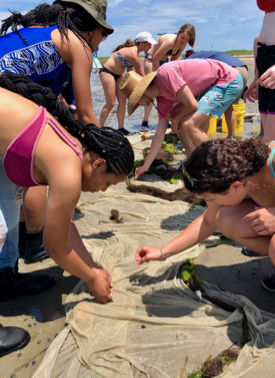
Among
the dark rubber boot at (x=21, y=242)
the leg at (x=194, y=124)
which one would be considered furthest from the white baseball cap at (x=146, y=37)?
the dark rubber boot at (x=21, y=242)

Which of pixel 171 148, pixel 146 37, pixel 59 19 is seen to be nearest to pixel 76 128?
pixel 59 19

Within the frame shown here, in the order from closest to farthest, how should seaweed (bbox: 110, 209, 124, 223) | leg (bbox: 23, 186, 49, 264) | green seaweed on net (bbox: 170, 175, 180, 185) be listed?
leg (bbox: 23, 186, 49, 264) < seaweed (bbox: 110, 209, 124, 223) < green seaweed on net (bbox: 170, 175, 180, 185)

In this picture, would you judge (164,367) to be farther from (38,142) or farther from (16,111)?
(16,111)

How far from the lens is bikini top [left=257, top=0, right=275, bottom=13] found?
101 inches

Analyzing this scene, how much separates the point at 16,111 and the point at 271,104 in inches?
75.9

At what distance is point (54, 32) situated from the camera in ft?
7.06

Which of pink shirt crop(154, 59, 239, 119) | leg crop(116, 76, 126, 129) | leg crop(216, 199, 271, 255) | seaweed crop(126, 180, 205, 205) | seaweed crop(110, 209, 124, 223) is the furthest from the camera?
leg crop(116, 76, 126, 129)

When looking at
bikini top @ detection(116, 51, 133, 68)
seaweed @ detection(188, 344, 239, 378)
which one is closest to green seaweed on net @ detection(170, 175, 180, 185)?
seaweed @ detection(188, 344, 239, 378)

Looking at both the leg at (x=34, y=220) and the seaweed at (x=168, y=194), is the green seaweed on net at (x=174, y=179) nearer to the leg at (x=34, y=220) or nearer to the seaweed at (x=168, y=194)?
the seaweed at (x=168, y=194)

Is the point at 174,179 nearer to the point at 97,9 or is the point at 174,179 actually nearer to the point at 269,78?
the point at 269,78

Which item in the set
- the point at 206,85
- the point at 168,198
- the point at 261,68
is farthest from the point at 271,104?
the point at 168,198

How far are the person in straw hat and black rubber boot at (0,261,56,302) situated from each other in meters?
1.58

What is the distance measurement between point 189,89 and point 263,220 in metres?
1.96

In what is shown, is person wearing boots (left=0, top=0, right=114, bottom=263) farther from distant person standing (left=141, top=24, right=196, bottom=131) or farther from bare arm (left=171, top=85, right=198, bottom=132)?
distant person standing (left=141, top=24, right=196, bottom=131)
